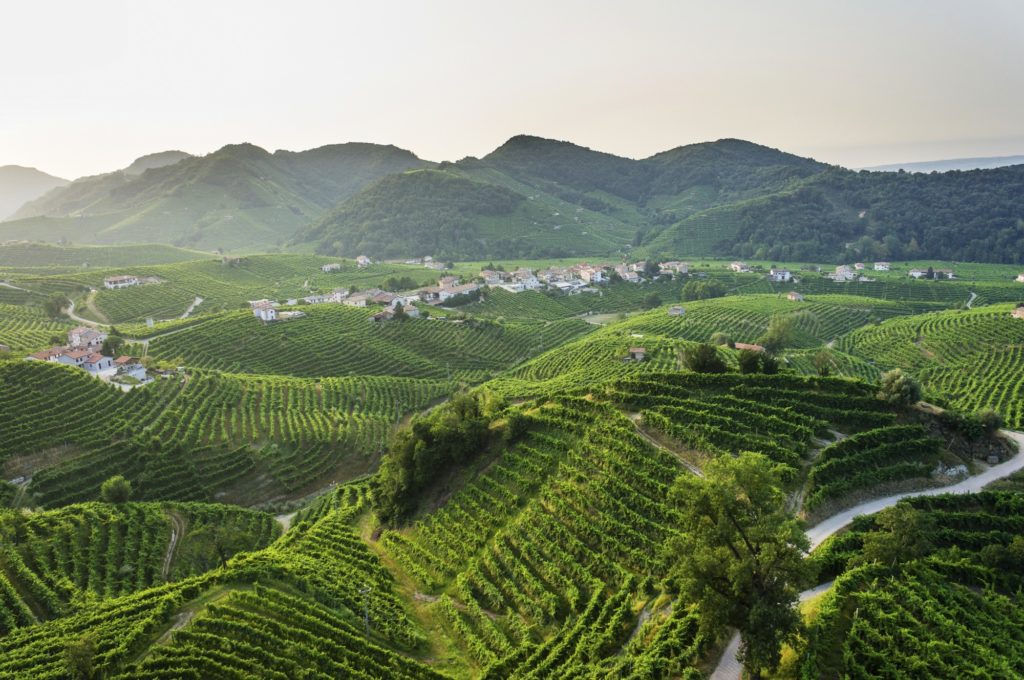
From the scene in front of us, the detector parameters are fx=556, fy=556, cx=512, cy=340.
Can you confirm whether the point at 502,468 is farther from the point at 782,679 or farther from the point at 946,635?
the point at 946,635

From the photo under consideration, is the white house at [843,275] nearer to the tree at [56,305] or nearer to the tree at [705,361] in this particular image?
the tree at [705,361]

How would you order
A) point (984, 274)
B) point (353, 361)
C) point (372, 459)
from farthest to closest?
point (984, 274), point (353, 361), point (372, 459)

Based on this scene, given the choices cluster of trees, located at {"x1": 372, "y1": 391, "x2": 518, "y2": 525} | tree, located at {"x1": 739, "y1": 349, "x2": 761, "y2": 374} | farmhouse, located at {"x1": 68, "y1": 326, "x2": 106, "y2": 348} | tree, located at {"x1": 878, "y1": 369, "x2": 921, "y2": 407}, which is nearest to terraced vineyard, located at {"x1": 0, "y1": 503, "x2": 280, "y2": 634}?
cluster of trees, located at {"x1": 372, "y1": 391, "x2": 518, "y2": 525}

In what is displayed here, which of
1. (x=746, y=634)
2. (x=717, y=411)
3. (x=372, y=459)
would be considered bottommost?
(x=372, y=459)

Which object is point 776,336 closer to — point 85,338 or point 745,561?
point 745,561

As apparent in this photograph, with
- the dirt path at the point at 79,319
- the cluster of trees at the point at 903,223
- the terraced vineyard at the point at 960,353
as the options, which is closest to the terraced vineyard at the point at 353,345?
the dirt path at the point at 79,319

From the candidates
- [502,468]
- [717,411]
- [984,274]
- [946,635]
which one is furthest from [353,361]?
[984,274]

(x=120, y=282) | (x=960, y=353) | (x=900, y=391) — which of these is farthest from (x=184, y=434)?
(x=960, y=353)
